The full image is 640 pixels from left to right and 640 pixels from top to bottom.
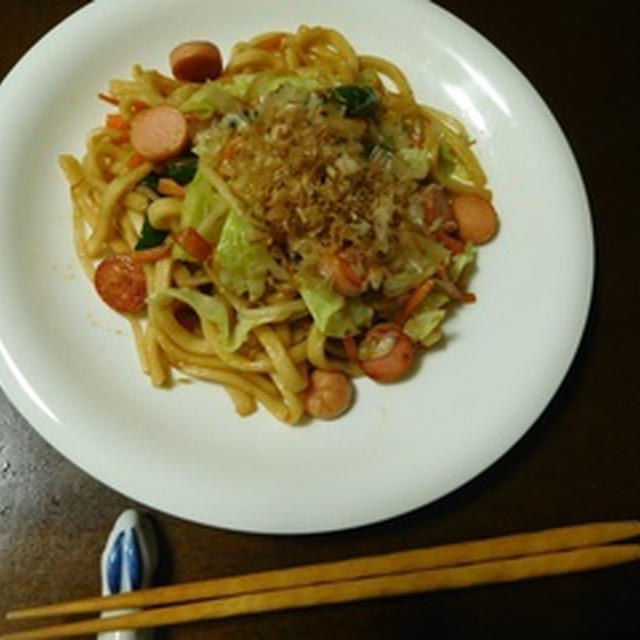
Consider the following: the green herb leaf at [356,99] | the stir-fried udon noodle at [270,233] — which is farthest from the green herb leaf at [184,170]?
the green herb leaf at [356,99]

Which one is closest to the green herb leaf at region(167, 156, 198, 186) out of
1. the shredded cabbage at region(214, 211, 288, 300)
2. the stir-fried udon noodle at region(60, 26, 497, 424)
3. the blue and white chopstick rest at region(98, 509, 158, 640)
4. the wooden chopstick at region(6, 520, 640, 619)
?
the stir-fried udon noodle at region(60, 26, 497, 424)

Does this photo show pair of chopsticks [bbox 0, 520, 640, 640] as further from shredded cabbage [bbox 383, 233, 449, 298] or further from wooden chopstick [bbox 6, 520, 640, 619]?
shredded cabbage [bbox 383, 233, 449, 298]

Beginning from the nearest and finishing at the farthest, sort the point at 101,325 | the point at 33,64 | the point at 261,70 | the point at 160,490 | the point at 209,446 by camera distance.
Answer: the point at 160,490 < the point at 209,446 < the point at 101,325 < the point at 33,64 < the point at 261,70

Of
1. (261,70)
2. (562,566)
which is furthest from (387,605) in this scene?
(261,70)

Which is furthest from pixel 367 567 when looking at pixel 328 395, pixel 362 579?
pixel 328 395

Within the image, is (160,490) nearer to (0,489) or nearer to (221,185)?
(0,489)

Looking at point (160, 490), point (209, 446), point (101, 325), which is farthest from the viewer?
point (101, 325)

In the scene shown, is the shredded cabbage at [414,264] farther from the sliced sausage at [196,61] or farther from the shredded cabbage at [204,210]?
the sliced sausage at [196,61]
